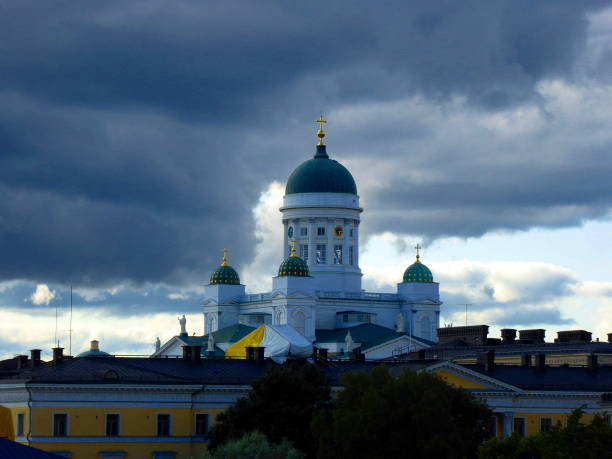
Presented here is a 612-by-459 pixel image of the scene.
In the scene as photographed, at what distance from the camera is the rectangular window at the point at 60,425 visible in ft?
369

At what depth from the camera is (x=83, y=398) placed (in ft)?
372

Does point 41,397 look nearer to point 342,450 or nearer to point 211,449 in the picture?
point 211,449

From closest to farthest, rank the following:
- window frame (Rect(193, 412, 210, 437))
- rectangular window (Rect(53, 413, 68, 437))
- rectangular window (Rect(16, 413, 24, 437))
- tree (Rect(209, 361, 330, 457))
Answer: tree (Rect(209, 361, 330, 457))
rectangular window (Rect(16, 413, 24, 437))
rectangular window (Rect(53, 413, 68, 437))
window frame (Rect(193, 412, 210, 437))

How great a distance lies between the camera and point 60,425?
113m

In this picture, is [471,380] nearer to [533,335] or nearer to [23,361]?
[23,361]

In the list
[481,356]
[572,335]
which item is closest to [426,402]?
[481,356]

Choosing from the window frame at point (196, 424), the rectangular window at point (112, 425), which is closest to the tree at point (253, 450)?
the rectangular window at point (112, 425)

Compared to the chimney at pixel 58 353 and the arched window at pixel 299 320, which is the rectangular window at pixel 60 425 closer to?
the chimney at pixel 58 353

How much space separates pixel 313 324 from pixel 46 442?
3366 inches

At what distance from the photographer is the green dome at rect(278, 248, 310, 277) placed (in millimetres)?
196250

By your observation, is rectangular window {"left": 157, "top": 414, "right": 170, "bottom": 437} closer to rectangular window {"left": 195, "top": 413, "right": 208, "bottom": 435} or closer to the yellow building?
the yellow building

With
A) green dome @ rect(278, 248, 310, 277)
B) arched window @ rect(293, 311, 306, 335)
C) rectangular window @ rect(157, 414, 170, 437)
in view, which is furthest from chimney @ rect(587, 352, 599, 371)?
green dome @ rect(278, 248, 310, 277)

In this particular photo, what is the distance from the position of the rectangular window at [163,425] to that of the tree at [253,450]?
16.3m

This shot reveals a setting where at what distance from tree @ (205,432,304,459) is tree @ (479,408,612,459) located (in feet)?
32.8
